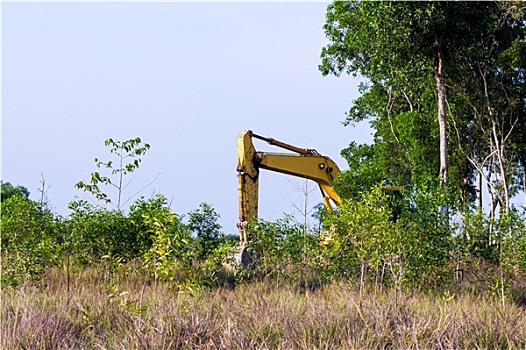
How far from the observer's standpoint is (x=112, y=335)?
7430mm

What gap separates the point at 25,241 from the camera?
40.7 ft

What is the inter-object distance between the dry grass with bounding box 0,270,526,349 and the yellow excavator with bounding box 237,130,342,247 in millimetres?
6476

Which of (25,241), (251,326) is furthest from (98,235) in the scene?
(251,326)

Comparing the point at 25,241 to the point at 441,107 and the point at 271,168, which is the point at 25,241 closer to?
the point at 271,168

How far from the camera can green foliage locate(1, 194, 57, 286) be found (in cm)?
1166

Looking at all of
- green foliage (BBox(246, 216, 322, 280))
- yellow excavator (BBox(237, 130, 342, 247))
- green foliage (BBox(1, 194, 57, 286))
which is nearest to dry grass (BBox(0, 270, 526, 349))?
green foliage (BBox(1, 194, 57, 286))

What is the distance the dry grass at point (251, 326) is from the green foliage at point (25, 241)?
2.82m

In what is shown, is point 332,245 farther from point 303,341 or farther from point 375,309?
point 303,341

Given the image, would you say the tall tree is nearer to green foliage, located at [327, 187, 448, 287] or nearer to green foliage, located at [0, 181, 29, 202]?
green foliage, located at [327, 187, 448, 287]

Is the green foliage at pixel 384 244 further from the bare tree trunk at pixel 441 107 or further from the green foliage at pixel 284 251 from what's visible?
the bare tree trunk at pixel 441 107

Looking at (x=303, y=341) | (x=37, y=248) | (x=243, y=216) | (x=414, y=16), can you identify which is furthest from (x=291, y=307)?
(x=414, y=16)

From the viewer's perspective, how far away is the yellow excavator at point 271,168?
16.5m

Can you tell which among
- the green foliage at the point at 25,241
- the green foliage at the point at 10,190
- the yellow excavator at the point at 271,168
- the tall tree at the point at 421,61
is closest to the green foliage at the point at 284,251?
the yellow excavator at the point at 271,168

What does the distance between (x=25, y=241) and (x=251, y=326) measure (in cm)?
625
